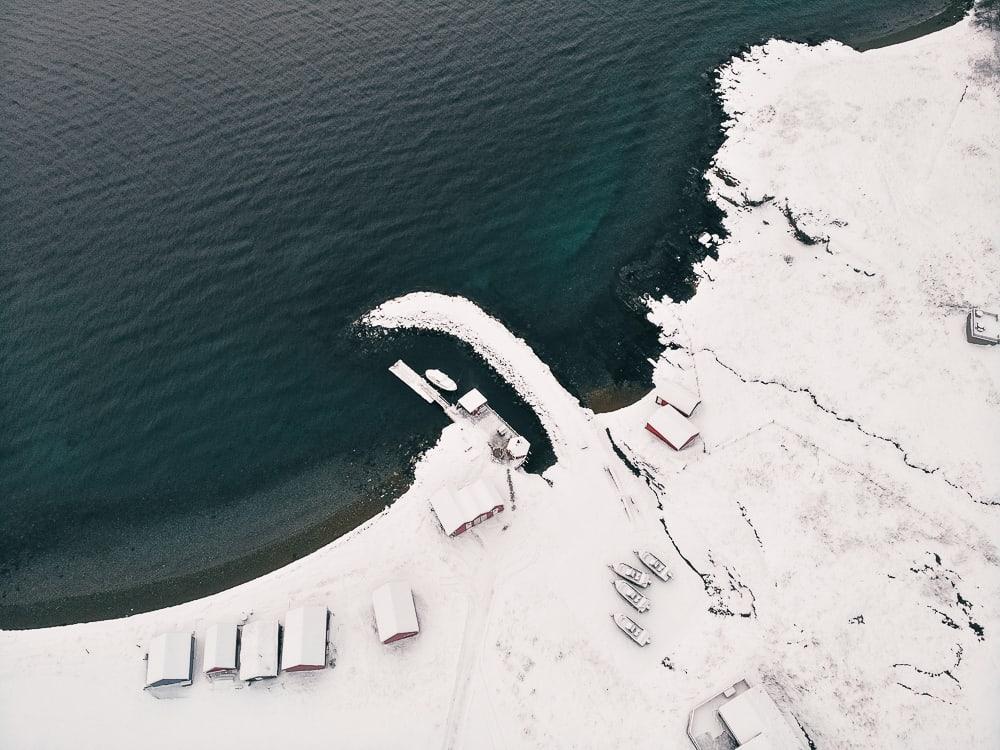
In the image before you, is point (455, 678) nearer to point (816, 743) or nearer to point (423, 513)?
point (423, 513)

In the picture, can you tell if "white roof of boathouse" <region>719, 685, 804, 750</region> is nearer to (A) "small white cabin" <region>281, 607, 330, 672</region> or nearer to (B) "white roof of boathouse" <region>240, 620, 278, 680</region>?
(A) "small white cabin" <region>281, 607, 330, 672</region>

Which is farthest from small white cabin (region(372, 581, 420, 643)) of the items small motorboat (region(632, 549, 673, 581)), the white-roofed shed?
the white-roofed shed

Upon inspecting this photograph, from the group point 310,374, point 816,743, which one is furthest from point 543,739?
point 310,374

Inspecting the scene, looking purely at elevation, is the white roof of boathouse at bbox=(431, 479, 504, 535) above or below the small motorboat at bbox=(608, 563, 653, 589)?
above

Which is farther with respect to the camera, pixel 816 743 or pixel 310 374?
pixel 310 374

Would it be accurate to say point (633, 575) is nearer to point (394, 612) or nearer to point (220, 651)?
point (394, 612)
